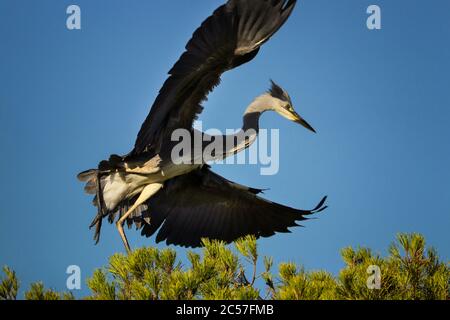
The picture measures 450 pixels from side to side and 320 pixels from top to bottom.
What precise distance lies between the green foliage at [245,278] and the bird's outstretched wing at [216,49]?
1434mm

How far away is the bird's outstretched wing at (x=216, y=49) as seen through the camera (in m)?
5.02

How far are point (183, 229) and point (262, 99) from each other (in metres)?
1.57

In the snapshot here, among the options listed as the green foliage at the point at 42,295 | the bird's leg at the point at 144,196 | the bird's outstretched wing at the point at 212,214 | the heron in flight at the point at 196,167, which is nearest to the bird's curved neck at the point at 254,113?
the heron in flight at the point at 196,167

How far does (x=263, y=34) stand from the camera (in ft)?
16.8

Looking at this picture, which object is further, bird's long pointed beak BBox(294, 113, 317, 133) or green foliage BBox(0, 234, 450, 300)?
bird's long pointed beak BBox(294, 113, 317, 133)

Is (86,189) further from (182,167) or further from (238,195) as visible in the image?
(238,195)

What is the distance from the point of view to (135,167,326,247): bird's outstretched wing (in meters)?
6.78

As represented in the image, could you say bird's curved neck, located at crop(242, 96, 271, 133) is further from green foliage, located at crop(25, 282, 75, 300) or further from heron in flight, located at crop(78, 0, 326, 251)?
green foliage, located at crop(25, 282, 75, 300)

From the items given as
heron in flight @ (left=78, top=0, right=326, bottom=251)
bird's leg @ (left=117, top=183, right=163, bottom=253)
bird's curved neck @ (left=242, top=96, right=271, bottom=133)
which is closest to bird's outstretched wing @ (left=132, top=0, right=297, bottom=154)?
heron in flight @ (left=78, top=0, right=326, bottom=251)

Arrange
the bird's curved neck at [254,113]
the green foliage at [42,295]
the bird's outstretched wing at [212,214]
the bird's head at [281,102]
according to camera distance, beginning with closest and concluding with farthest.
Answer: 1. the green foliage at [42,295]
2. the bird's curved neck at [254,113]
3. the bird's head at [281,102]
4. the bird's outstretched wing at [212,214]

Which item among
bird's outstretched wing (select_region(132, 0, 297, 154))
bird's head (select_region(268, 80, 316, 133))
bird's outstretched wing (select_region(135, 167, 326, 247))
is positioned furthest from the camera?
bird's outstretched wing (select_region(135, 167, 326, 247))

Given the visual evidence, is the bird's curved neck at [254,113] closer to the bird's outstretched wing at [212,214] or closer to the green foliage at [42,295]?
the bird's outstretched wing at [212,214]

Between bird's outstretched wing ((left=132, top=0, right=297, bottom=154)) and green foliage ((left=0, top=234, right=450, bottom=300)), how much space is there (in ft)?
4.70

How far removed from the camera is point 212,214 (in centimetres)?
700
